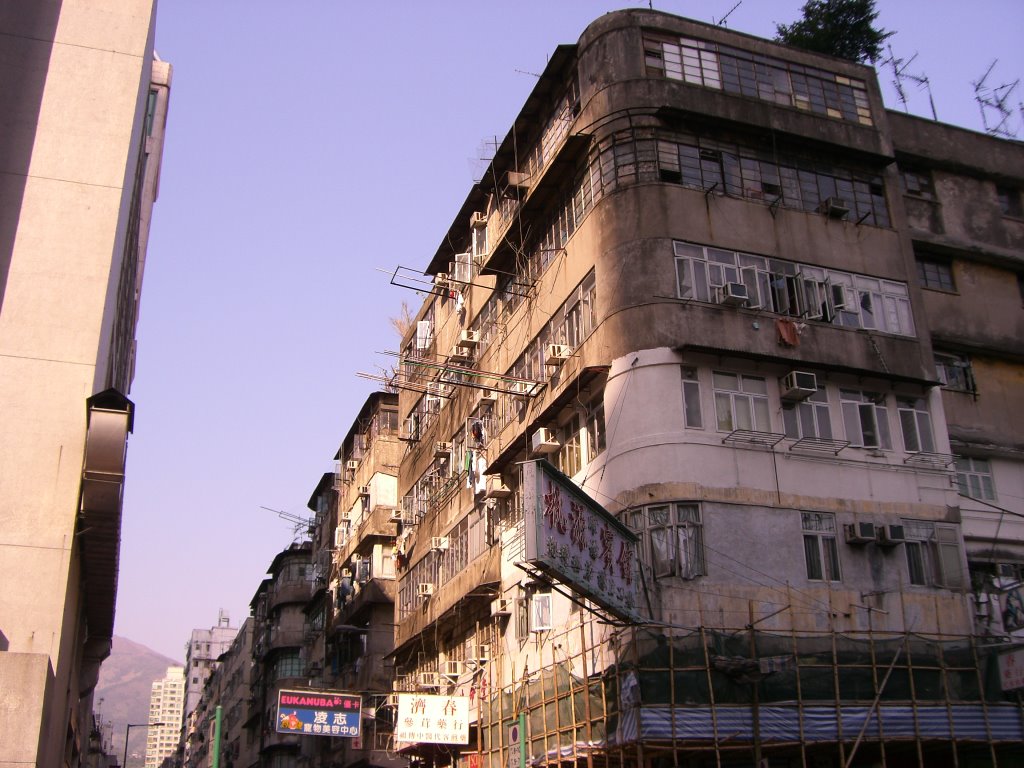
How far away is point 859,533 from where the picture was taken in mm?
20641

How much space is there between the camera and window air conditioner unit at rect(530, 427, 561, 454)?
23.7 metres

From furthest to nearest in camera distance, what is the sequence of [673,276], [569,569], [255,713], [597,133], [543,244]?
[255,713] < [543,244] < [597,133] < [673,276] < [569,569]

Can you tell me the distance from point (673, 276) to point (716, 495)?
4.84 m

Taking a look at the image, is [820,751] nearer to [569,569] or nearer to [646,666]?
[646,666]

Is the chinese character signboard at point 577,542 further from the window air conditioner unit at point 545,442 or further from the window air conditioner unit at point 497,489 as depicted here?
the window air conditioner unit at point 497,489

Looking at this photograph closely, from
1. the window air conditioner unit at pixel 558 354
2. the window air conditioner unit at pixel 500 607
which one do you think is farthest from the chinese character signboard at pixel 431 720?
the window air conditioner unit at pixel 558 354

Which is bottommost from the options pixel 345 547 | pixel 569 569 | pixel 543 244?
pixel 569 569

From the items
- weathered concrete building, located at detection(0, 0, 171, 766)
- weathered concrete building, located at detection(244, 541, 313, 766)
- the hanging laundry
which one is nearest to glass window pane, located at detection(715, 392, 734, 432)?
the hanging laundry

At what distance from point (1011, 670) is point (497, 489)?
12324 millimetres

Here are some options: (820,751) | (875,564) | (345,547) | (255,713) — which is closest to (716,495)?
(875,564)

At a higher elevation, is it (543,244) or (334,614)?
(543,244)

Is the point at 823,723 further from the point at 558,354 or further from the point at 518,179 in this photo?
the point at 518,179

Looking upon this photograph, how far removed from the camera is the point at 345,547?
146 ft

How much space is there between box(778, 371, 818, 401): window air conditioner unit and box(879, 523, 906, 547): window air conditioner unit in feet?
10.3
